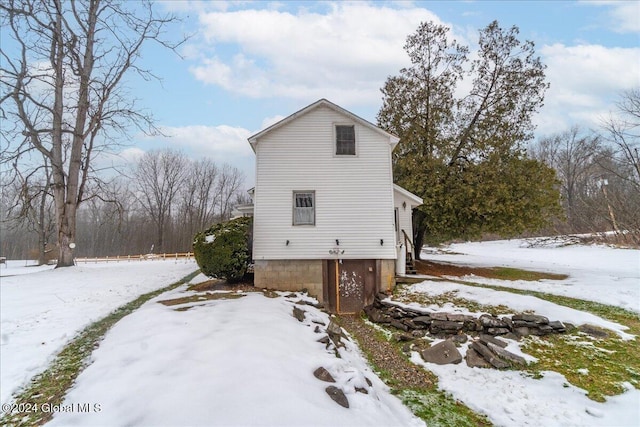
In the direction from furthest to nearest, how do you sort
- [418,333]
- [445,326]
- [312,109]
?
[312,109] < [418,333] < [445,326]

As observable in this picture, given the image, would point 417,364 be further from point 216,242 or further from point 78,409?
point 216,242

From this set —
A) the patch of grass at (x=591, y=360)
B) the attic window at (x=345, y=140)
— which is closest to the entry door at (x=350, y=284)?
the attic window at (x=345, y=140)

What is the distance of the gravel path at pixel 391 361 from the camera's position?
599 centimetres

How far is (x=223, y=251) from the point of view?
10422mm

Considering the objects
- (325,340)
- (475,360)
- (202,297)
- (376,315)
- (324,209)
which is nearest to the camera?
(325,340)

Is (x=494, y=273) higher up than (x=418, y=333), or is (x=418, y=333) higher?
(x=494, y=273)

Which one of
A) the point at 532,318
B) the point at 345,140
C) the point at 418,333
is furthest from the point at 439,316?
the point at 345,140

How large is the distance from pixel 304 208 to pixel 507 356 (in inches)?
276

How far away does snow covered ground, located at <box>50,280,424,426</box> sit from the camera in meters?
3.34

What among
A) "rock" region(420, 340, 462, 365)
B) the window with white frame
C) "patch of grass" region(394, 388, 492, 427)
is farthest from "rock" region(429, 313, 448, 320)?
the window with white frame

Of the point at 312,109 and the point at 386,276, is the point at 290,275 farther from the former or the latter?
the point at 312,109

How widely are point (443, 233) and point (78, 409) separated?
15.6m

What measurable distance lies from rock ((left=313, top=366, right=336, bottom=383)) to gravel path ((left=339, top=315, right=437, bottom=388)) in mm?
1878

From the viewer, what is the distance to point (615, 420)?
445 cm
